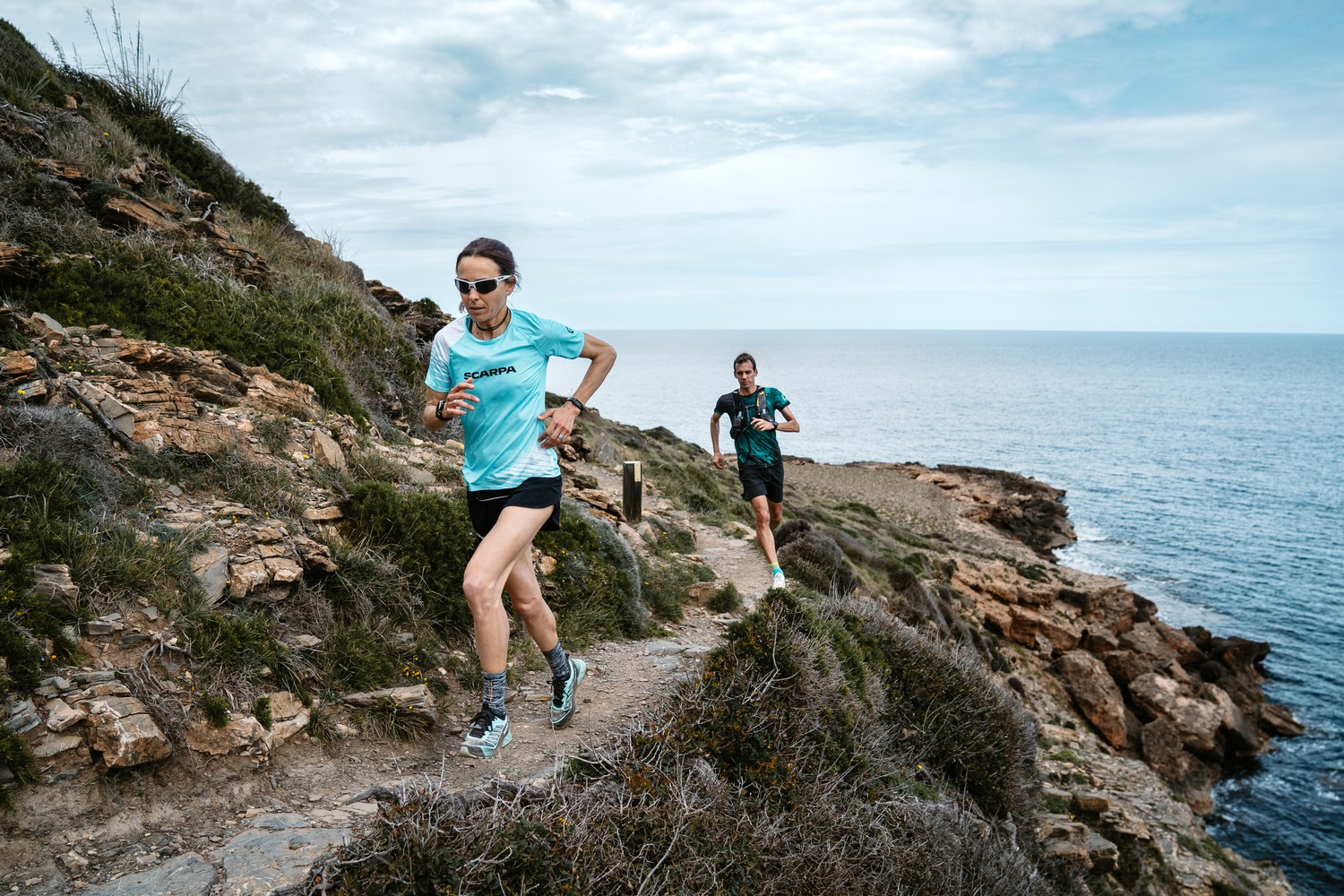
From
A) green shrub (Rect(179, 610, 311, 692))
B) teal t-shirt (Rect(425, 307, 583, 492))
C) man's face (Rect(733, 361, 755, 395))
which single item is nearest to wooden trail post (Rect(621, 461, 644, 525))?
man's face (Rect(733, 361, 755, 395))

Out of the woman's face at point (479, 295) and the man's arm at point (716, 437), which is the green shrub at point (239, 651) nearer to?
the woman's face at point (479, 295)

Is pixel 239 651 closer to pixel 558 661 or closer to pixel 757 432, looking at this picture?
pixel 558 661

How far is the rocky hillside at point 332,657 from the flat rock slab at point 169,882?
0.05ft

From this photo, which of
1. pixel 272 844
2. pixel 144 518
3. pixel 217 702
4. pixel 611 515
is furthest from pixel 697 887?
pixel 611 515

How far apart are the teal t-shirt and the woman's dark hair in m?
0.26

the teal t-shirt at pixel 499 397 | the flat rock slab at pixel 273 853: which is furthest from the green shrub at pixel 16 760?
the teal t-shirt at pixel 499 397

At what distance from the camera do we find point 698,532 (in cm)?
1362

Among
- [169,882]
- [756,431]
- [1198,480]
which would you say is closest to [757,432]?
[756,431]

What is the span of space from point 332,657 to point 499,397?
6.64 ft

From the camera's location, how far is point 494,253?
12.5 feet

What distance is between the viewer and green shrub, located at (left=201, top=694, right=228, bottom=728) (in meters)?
3.81

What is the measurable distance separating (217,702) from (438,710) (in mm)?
1279

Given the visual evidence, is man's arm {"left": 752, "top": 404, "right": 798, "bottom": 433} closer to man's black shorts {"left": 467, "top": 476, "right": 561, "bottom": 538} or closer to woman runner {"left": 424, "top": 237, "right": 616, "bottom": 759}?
woman runner {"left": 424, "top": 237, "right": 616, "bottom": 759}

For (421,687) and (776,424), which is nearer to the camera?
(421,687)
